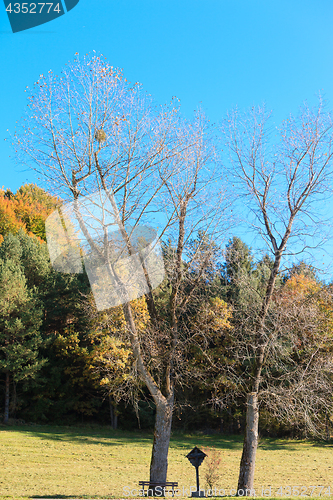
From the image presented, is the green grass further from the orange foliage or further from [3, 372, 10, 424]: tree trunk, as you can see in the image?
the orange foliage

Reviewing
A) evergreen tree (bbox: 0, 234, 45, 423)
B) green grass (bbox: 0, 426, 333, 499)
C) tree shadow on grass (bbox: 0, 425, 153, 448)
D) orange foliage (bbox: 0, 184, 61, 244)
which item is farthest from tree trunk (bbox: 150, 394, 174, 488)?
orange foliage (bbox: 0, 184, 61, 244)

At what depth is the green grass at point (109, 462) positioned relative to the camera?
402 inches

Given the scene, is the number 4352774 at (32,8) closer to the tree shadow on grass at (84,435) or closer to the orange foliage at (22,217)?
the tree shadow on grass at (84,435)

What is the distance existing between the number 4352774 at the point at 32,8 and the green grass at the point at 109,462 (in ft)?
31.1

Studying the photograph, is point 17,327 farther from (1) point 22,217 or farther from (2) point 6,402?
(1) point 22,217

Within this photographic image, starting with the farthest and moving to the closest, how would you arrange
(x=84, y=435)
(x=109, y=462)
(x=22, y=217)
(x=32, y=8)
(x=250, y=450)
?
1. (x=22, y=217)
2. (x=84, y=435)
3. (x=109, y=462)
4. (x=250, y=450)
5. (x=32, y=8)

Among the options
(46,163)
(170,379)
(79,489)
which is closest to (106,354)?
(79,489)

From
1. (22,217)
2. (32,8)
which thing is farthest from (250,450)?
(22,217)

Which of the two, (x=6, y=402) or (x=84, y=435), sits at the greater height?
(x=6, y=402)

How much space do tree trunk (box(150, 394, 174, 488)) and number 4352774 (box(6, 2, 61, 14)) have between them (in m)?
8.61

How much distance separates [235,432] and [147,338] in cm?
1707

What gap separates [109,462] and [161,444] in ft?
23.0

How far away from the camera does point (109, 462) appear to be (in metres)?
14.1

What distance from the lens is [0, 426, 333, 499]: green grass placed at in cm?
1022
